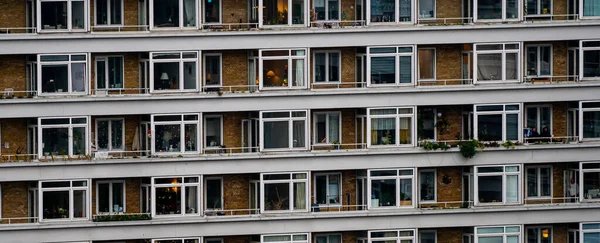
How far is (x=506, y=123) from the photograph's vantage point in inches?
2293

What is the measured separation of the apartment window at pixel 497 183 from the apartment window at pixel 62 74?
49.6 ft

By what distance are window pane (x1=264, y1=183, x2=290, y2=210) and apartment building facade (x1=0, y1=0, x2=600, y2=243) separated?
61mm

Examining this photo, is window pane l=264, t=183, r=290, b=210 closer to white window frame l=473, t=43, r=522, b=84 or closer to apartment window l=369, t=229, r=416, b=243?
apartment window l=369, t=229, r=416, b=243

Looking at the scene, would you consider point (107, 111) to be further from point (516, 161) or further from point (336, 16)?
point (516, 161)

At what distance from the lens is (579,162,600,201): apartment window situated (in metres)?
58.6

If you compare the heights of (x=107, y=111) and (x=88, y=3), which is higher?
(x=88, y=3)

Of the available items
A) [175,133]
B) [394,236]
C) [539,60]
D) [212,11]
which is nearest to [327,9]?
[212,11]

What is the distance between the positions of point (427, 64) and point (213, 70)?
8.05 meters

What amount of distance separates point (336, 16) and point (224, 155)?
6724 millimetres

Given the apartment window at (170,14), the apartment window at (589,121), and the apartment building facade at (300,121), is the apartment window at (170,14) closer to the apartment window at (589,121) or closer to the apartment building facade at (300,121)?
the apartment building facade at (300,121)

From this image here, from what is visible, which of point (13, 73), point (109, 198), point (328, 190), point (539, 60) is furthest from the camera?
point (539, 60)

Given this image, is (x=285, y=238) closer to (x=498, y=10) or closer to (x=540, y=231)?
(x=540, y=231)

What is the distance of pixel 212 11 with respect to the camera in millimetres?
57281

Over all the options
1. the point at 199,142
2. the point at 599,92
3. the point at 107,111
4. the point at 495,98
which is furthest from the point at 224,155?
the point at 599,92
